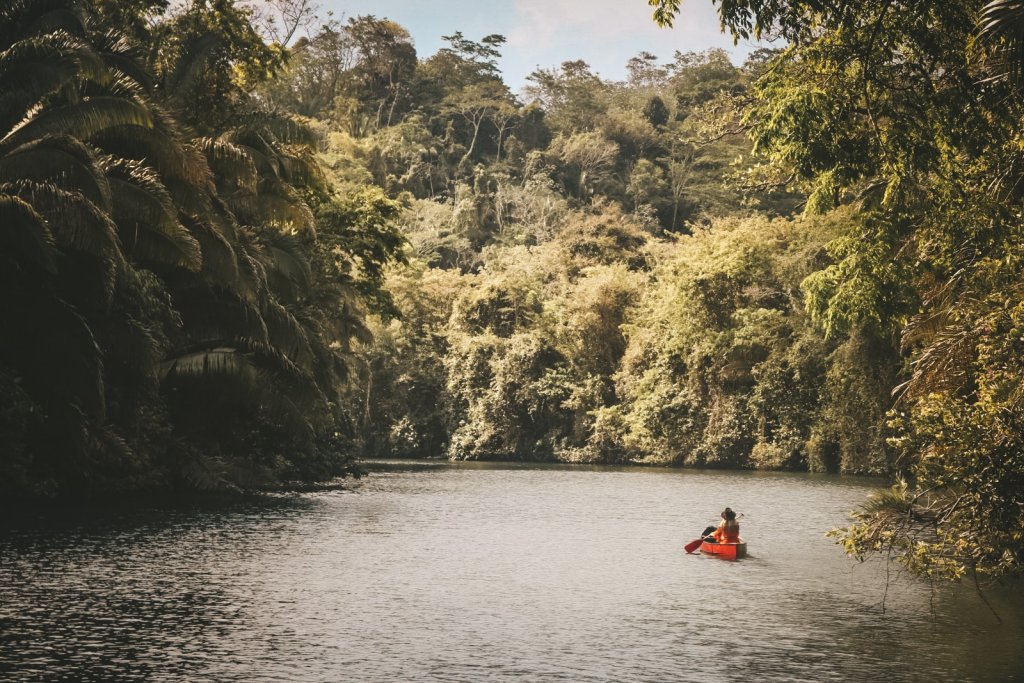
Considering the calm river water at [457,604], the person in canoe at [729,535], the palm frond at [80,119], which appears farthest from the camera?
the person in canoe at [729,535]

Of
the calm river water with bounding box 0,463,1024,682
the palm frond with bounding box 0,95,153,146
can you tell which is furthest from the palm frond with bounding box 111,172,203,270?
the calm river water with bounding box 0,463,1024,682

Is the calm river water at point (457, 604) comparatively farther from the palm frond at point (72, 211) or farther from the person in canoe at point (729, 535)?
the palm frond at point (72, 211)

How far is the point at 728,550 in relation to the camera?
2198 centimetres

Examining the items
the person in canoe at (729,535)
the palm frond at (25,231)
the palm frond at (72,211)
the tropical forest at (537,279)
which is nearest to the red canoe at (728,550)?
the person in canoe at (729,535)

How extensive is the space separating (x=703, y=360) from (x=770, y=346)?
15.1 feet

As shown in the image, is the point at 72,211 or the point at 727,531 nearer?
the point at 72,211

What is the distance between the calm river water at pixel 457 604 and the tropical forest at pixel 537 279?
1.84ft

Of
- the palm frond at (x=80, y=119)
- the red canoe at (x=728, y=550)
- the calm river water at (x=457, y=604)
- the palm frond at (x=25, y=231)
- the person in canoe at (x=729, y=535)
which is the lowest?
the calm river water at (x=457, y=604)

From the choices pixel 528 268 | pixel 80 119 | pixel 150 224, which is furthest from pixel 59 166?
pixel 528 268

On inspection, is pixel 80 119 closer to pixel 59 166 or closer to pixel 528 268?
pixel 59 166

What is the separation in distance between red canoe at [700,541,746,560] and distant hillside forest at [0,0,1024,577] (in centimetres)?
314

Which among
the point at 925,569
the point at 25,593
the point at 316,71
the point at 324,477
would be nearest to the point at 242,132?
the point at 324,477

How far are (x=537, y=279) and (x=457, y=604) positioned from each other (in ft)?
151

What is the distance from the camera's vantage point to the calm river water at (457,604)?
491 inches
